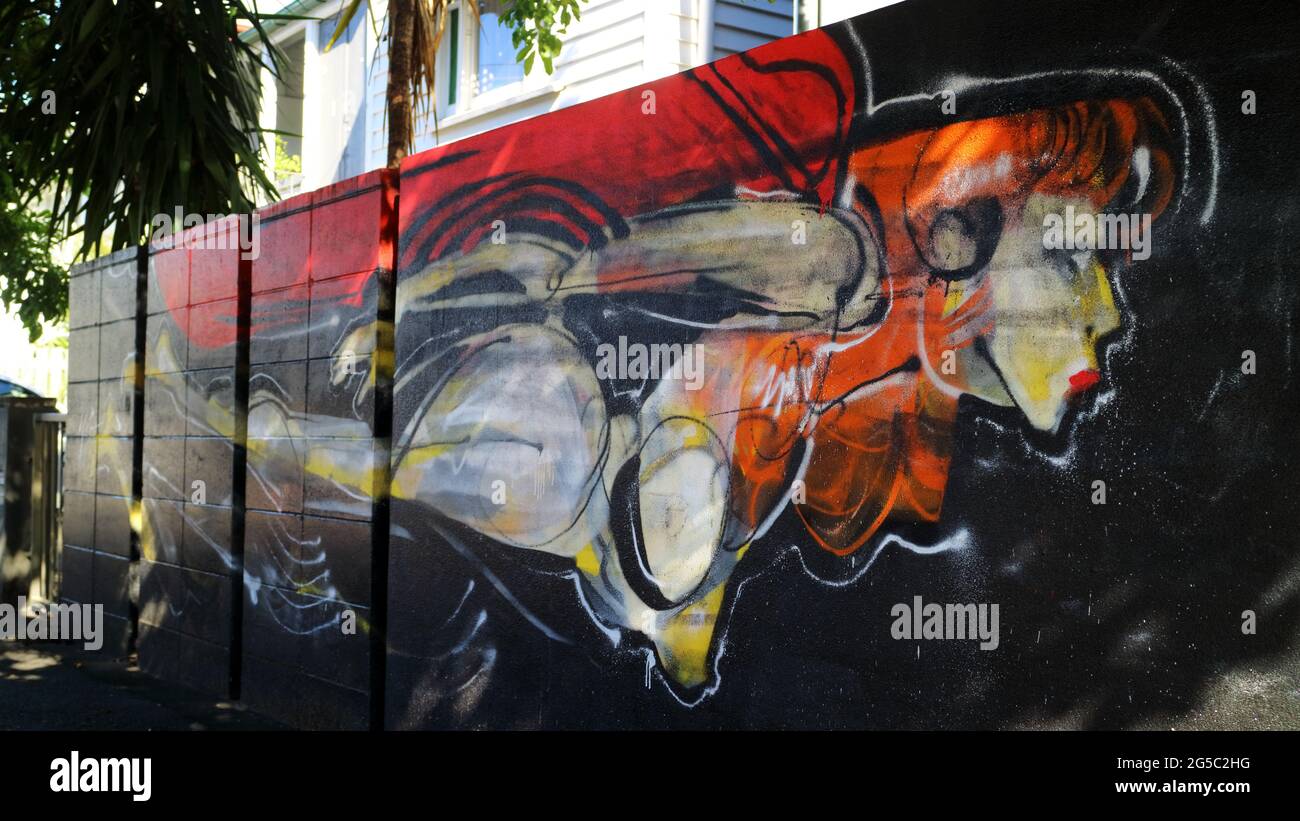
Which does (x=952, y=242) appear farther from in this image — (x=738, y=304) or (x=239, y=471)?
(x=239, y=471)

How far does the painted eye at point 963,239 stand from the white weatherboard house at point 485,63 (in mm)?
4151

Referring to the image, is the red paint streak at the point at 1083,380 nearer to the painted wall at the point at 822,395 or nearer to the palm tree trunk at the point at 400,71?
the painted wall at the point at 822,395

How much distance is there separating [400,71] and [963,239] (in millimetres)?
5517

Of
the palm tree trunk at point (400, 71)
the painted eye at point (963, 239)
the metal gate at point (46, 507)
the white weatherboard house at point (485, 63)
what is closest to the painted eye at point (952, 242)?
the painted eye at point (963, 239)

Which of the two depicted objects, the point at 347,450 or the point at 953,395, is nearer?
the point at 953,395

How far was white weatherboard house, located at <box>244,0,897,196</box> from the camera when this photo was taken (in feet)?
31.5

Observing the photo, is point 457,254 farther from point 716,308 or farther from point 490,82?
point 490,82

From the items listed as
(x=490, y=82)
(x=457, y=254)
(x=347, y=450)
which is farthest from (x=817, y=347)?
(x=490, y=82)

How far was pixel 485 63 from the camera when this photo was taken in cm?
1138

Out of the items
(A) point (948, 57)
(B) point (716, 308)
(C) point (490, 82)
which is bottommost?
(B) point (716, 308)
